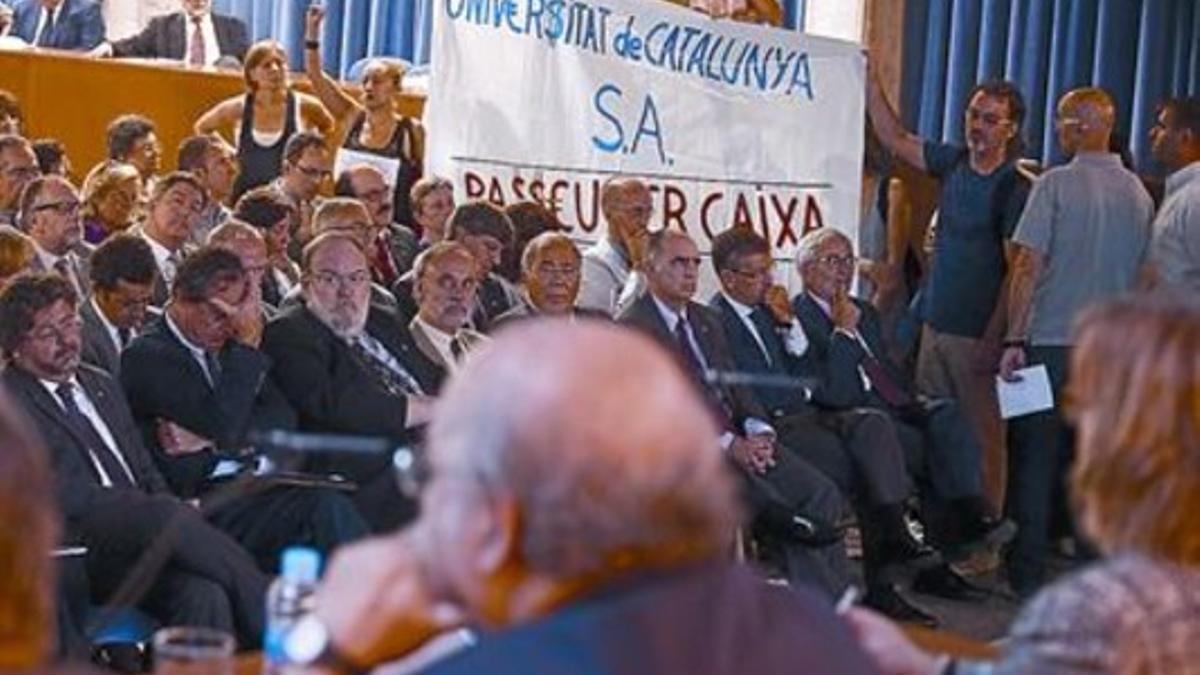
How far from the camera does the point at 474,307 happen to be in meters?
6.63

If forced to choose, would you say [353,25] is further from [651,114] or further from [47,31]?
[651,114]

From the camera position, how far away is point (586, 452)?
193 centimetres

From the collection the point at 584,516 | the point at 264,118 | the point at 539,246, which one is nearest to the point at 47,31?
the point at 264,118

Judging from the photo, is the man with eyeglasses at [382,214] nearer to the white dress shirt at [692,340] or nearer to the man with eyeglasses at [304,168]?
the man with eyeglasses at [304,168]

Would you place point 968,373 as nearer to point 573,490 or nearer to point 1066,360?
point 1066,360

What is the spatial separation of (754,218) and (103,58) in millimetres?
2514

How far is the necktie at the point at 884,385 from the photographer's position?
7.22 meters

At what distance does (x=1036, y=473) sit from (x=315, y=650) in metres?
4.90

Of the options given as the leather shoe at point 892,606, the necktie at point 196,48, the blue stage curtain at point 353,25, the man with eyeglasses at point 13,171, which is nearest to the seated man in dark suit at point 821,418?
the leather shoe at point 892,606

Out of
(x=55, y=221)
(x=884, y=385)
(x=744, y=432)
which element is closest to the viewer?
(x=55, y=221)

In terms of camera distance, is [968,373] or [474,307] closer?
[474,307]

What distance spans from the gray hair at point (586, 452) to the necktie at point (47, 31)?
26.8ft

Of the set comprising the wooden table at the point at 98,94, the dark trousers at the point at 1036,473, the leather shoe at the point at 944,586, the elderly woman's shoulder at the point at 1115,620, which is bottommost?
the leather shoe at the point at 944,586

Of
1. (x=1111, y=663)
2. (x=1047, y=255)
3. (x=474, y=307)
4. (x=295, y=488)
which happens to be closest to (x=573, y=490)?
(x=1111, y=663)
